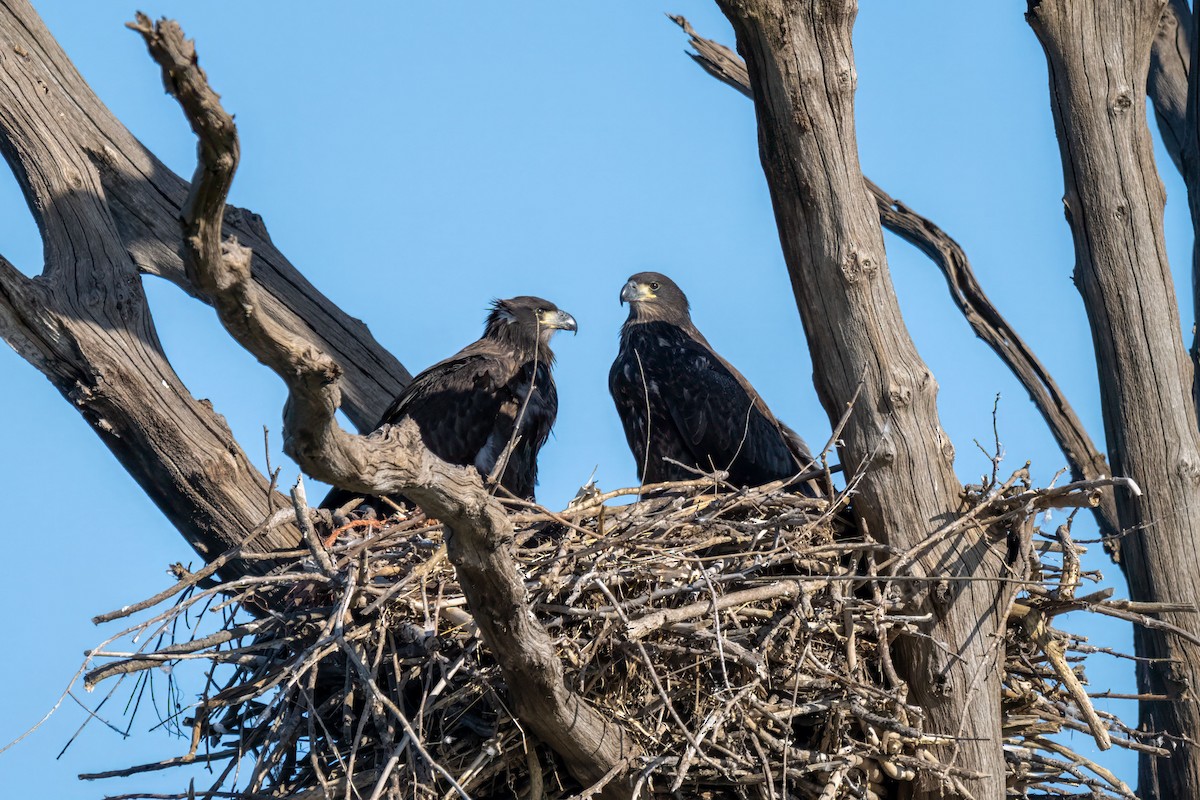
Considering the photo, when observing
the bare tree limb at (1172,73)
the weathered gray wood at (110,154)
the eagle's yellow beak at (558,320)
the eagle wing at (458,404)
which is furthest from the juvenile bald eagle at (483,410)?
the bare tree limb at (1172,73)

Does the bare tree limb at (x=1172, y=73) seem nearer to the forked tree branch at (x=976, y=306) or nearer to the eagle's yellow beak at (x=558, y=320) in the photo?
the forked tree branch at (x=976, y=306)

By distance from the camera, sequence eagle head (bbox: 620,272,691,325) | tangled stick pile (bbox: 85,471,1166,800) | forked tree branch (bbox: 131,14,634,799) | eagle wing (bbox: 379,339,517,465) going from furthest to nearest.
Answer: eagle head (bbox: 620,272,691,325), eagle wing (bbox: 379,339,517,465), tangled stick pile (bbox: 85,471,1166,800), forked tree branch (bbox: 131,14,634,799)

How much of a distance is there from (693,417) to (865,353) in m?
2.20

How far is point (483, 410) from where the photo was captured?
24.5 feet

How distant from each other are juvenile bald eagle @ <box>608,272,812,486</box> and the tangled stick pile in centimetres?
159

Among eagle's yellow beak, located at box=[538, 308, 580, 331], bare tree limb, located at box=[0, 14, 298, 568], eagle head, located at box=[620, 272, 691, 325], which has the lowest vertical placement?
bare tree limb, located at box=[0, 14, 298, 568]

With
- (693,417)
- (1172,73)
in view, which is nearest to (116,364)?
(693,417)

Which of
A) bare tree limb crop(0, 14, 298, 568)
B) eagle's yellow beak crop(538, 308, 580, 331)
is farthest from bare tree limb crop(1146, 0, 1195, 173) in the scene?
bare tree limb crop(0, 14, 298, 568)

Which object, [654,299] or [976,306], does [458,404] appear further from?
[976,306]

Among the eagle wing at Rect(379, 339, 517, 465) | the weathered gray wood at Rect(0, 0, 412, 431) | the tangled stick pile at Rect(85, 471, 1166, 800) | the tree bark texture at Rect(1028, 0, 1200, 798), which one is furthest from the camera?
the eagle wing at Rect(379, 339, 517, 465)

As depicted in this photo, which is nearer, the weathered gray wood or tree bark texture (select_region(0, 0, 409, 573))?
tree bark texture (select_region(0, 0, 409, 573))

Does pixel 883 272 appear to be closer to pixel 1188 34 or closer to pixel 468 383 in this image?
pixel 468 383

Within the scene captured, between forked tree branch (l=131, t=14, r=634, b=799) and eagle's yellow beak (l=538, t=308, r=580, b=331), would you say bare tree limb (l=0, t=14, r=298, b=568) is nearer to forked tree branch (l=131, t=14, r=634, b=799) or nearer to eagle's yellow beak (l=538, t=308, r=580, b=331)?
forked tree branch (l=131, t=14, r=634, b=799)

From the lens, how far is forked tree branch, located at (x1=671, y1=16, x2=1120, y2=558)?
7.60m
